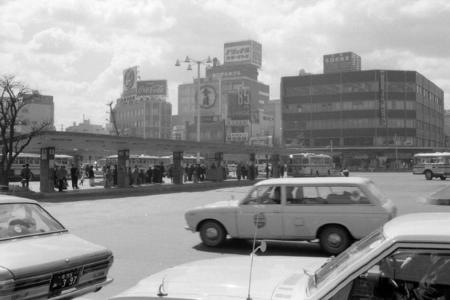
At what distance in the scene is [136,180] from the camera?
38406 mm

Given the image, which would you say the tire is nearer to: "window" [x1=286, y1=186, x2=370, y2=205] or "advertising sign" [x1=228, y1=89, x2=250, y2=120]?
"window" [x1=286, y1=186, x2=370, y2=205]

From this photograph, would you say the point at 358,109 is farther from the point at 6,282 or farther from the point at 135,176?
the point at 6,282

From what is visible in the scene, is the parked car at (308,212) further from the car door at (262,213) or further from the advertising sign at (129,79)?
the advertising sign at (129,79)

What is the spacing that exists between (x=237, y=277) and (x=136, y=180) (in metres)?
35.4

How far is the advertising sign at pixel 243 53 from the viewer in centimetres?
16012

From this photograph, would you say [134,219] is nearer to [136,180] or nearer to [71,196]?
[71,196]

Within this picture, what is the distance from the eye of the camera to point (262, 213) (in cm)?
1074

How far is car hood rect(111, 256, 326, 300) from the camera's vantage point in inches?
131

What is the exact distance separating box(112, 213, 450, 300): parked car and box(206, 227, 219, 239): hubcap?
732 cm

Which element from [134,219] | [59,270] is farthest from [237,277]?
[134,219]

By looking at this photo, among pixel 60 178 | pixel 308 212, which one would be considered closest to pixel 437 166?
pixel 60 178

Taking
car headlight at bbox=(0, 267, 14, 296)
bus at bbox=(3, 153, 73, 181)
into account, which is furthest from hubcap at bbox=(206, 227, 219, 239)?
bus at bbox=(3, 153, 73, 181)

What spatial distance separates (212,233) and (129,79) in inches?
4483

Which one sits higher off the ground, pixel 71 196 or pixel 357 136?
pixel 357 136
